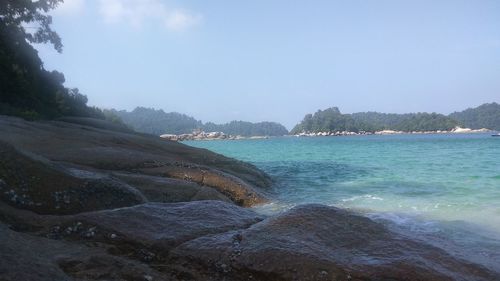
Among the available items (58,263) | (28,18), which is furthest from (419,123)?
(58,263)

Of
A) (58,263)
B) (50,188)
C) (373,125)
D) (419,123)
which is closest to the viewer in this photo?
(58,263)

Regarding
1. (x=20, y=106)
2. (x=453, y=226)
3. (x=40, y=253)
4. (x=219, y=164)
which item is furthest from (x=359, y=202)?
(x=20, y=106)

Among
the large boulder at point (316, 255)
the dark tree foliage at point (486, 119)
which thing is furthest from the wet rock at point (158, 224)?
the dark tree foliage at point (486, 119)

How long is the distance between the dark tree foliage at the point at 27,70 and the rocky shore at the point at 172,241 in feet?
61.4

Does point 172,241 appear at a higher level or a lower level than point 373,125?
lower

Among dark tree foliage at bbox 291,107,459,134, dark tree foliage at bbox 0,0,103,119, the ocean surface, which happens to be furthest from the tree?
dark tree foliage at bbox 291,107,459,134

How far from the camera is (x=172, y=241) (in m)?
5.12

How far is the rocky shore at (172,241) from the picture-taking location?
14.2ft

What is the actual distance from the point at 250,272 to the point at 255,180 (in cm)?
1345

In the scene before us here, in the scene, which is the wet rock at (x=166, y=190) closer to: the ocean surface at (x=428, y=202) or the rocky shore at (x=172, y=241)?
the rocky shore at (x=172, y=241)

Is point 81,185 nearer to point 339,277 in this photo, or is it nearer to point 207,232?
point 207,232

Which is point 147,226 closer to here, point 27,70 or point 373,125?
point 27,70

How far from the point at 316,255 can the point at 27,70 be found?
31759 millimetres

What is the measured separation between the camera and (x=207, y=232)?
18.2ft
